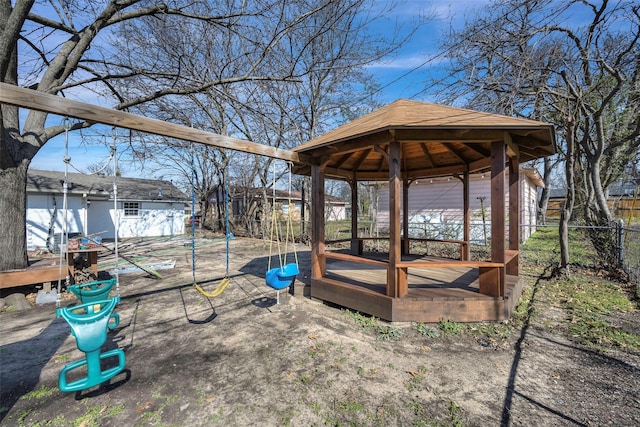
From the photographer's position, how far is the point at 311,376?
3.04 m

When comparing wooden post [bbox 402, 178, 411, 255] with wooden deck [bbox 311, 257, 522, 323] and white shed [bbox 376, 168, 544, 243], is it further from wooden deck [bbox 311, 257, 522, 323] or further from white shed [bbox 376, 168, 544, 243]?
white shed [bbox 376, 168, 544, 243]

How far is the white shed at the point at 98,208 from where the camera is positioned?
13.9m

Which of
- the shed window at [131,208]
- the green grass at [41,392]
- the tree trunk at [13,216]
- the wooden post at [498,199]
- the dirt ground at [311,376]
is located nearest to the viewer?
the dirt ground at [311,376]

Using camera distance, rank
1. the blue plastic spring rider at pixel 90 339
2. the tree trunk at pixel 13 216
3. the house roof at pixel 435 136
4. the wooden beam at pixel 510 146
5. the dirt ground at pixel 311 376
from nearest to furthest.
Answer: the dirt ground at pixel 311 376, the blue plastic spring rider at pixel 90 339, the house roof at pixel 435 136, the wooden beam at pixel 510 146, the tree trunk at pixel 13 216

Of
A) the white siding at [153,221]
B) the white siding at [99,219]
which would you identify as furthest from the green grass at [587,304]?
the white siding at [153,221]

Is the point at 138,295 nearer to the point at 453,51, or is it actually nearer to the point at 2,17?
the point at 2,17

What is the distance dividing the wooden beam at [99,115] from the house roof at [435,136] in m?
1.60

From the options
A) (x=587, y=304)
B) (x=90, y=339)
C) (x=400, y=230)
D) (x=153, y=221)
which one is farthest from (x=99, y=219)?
(x=587, y=304)

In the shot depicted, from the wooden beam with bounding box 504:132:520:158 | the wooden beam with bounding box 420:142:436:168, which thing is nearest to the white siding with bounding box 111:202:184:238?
the wooden beam with bounding box 420:142:436:168

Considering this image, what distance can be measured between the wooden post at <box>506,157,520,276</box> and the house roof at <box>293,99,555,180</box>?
0.43 m

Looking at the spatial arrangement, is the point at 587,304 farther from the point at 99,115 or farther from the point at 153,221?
the point at 153,221

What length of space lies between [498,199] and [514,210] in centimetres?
141

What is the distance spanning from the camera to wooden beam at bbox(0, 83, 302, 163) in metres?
2.50

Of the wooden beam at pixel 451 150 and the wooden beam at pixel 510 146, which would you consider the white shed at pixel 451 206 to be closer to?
the wooden beam at pixel 451 150
